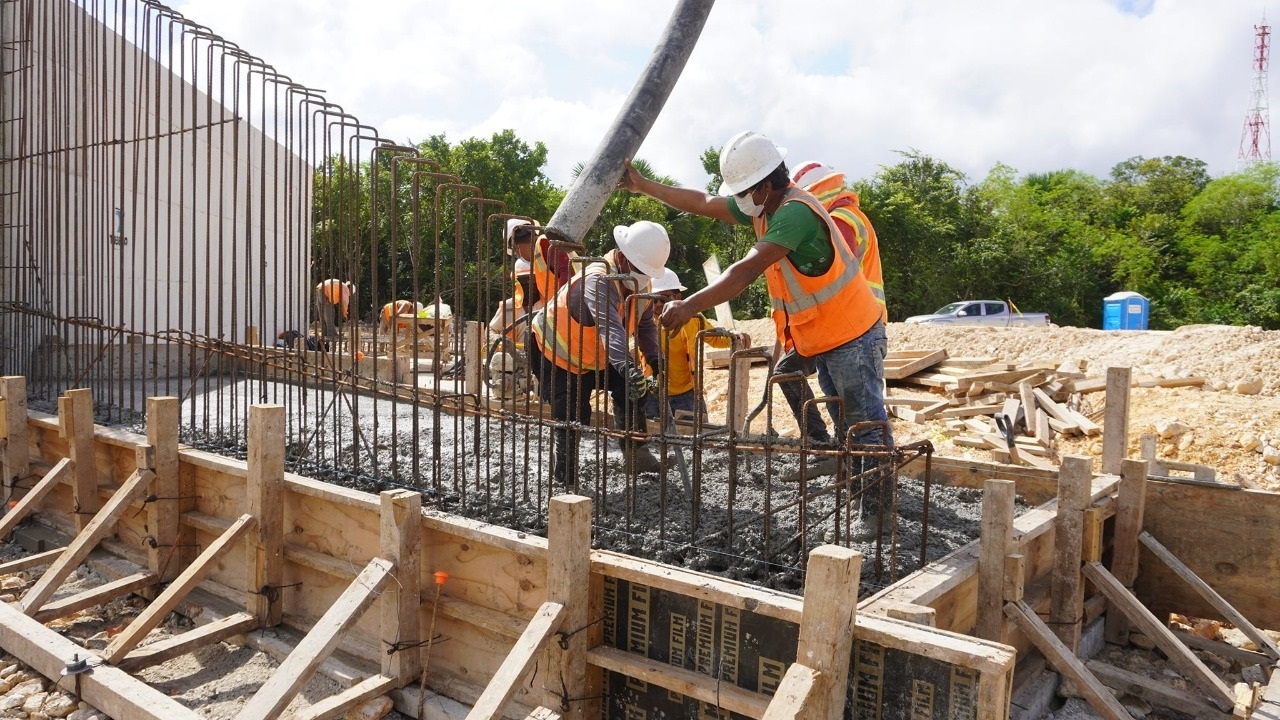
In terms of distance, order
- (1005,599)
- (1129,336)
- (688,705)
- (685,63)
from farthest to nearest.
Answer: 1. (1129,336)
2. (685,63)
3. (1005,599)
4. (688,705)

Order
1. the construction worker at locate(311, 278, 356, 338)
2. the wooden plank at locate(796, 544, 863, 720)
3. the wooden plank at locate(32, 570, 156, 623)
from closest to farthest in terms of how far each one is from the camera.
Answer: the wooden plank at locate(796, 544, 863, 720) → the wooden plank at locate(32, 570, 156, 623) → the construction worker at locate(311, 278, 356, 338)

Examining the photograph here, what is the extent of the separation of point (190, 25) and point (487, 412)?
3.71m

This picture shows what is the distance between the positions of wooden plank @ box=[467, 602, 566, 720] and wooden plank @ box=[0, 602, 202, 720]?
1298 millimetres

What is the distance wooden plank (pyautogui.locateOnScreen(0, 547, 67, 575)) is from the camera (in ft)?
16.9

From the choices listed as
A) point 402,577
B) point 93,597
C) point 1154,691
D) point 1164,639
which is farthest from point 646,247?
point 93,597

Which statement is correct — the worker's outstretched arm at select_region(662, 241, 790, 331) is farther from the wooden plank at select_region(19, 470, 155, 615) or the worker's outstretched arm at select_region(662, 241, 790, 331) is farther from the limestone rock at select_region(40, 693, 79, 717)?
the wooden plank at select_region(19, 470, 155, 615)

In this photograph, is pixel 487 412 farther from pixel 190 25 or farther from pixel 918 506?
pixel 190 25

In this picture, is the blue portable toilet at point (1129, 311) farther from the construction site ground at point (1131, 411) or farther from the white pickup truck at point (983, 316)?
the construction site ground at point (1131, 411)

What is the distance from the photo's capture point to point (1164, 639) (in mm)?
4234

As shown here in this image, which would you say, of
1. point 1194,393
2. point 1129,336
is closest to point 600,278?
point 1194,393

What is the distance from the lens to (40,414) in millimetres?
6320

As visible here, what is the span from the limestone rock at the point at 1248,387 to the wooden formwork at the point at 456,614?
10.4 metres

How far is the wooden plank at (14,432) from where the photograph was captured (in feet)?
19.5

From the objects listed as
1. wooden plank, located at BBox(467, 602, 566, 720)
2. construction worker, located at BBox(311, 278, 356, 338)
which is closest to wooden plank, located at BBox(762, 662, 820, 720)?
wooden plank, located at BBox(467, 602, 566, 720)
